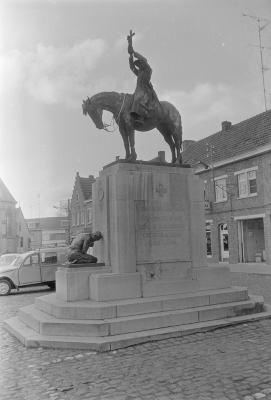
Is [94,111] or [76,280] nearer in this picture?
[76,280]

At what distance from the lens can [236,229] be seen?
28234 millimetres

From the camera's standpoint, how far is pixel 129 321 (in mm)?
7207

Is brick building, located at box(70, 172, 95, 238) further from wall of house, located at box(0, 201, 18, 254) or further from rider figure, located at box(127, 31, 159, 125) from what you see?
rider figure, located at box(127, 31, 159, 125)

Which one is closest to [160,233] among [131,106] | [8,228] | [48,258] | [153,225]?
[153,225]

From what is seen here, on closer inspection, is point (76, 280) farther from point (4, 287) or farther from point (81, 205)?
point (81, 205)

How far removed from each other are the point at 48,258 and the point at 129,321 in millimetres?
11340

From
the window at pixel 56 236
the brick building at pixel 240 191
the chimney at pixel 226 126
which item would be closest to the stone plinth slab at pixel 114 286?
the brick building at pixel 240 191

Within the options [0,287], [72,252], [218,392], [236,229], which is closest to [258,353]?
[218,392]

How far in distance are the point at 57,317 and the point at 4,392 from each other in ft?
8.88

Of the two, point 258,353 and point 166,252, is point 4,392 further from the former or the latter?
point 166,252

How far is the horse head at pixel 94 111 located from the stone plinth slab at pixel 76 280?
3.26m

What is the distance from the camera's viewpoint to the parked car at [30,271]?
16906 mm

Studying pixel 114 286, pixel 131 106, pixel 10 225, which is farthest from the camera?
pixel 10 225

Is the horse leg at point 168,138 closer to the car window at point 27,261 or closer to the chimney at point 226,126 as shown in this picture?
the car window at point 27,261
